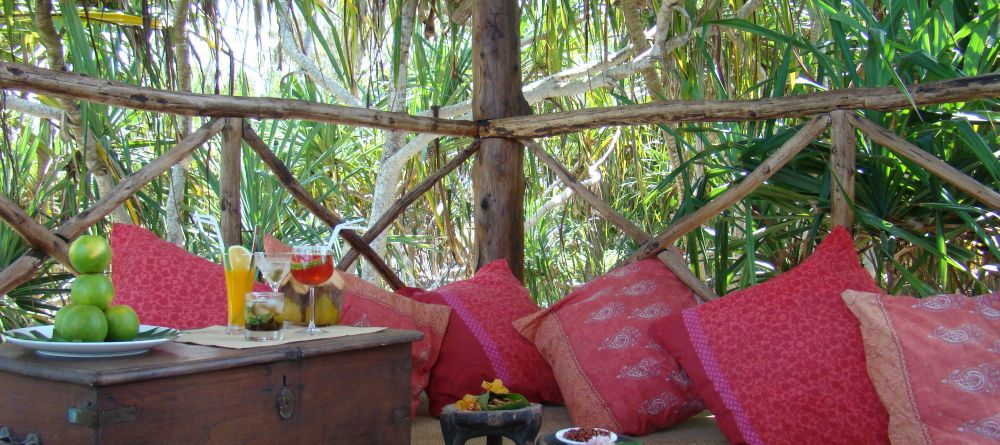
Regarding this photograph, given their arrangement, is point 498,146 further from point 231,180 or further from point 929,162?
point 929,162

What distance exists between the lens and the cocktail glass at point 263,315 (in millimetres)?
1650

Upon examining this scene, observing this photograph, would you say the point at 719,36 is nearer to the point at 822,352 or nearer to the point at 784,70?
the point at 784,70

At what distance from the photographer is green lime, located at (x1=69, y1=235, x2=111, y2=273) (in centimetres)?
149

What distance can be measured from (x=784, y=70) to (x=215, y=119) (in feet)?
5.16

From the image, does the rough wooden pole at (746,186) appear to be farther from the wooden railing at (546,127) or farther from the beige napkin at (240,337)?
the beige napkin at (240,337)

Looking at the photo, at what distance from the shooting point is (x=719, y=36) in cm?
403

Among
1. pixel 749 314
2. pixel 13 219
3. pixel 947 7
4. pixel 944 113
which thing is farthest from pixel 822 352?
pixel 13 219

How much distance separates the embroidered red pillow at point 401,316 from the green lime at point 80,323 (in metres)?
0.91

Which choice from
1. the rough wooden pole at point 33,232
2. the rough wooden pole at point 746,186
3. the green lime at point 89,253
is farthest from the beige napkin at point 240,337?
the rough wooden pole at point 746,186

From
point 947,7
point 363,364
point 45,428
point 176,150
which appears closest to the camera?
point 45,428

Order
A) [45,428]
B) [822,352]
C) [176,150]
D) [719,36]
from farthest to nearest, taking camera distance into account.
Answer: [719,36]
[176,150]
[822,352]
[45,428]

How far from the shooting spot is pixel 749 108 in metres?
2.53

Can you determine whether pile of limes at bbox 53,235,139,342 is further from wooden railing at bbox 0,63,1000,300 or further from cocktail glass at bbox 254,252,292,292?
wooden railing at bbox 0,63,1000,300

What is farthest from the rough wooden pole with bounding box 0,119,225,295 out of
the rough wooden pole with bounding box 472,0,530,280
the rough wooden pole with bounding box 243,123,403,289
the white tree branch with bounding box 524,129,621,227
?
the white tree branch with bounding box 524,129,621,227
